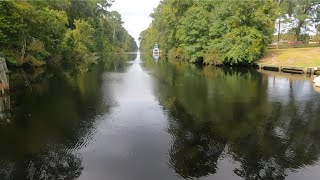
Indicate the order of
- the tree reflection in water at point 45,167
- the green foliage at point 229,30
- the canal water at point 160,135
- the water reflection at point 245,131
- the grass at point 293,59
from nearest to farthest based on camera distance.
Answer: the tree reflection in water at point 45,167 < the canal water at point 160,135 < the water reflection at point 245,131 < the grass at point 293,59 < the green foliage at point 229,30

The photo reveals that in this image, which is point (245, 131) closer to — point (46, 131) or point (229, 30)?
point (46, 131)

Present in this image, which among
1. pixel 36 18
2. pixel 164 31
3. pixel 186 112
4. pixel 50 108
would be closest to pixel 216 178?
pixel 186 112

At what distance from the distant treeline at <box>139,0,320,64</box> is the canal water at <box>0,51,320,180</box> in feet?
67.3

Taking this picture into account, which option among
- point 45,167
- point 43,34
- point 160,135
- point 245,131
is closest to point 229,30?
point 43,34

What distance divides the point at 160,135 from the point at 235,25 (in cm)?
3373

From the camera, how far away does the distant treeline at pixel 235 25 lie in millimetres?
41250

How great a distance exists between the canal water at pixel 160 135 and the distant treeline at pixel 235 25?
2050cm

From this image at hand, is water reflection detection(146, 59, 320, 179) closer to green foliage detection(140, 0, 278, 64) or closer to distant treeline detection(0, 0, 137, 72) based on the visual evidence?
green foliage detection(140, 0, 278, 64)

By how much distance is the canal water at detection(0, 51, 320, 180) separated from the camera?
9.62 metres

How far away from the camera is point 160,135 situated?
42.5 ft

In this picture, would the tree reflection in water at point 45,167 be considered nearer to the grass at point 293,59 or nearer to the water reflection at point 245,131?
the water reflection at point 245,131

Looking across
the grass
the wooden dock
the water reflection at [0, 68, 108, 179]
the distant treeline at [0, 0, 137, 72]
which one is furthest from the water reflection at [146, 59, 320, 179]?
the distant treeline at [0, 0, 137, 72]

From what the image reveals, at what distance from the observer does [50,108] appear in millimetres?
17562

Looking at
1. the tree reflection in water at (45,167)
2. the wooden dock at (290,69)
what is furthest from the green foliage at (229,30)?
the tree reflection in water at (45,167)
